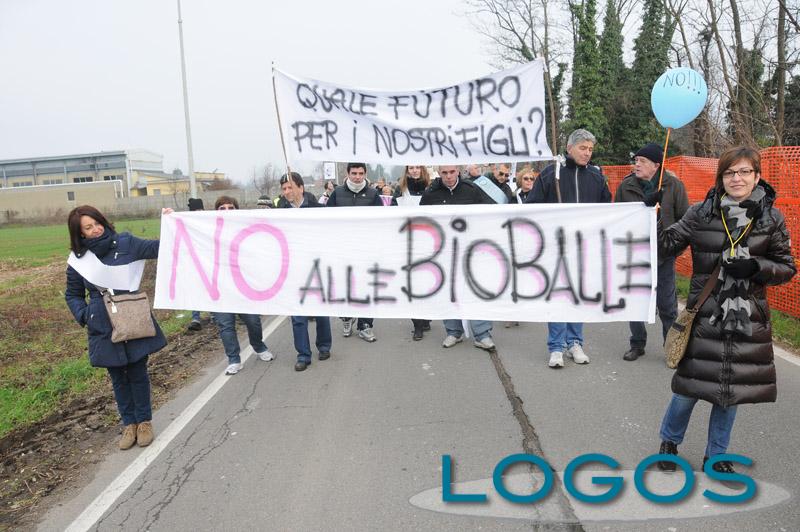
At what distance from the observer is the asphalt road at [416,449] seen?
307cm

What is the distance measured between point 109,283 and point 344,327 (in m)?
3.56

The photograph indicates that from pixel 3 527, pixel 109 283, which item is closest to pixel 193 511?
pixel 3 527

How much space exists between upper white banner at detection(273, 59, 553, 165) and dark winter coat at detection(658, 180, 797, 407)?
72.5 inches

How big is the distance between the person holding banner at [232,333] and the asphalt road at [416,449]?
0.65 ft

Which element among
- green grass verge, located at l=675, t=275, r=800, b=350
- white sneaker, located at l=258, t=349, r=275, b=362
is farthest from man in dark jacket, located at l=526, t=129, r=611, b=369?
white sneaker, located at l=258, t=349, r=275, b=362

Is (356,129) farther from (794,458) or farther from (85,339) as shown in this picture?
(85,339)

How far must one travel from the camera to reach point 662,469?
136 inches

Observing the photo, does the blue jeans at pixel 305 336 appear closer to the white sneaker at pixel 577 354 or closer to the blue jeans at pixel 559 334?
the blue jeans at pixel 559 334

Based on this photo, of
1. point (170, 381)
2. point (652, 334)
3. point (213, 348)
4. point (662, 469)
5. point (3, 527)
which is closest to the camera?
point (3, 527)

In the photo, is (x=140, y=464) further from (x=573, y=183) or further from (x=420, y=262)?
(x=573, y=183)

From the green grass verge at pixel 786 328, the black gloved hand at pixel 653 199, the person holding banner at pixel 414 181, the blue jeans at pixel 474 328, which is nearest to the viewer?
the black gloved hand at pixel 653 199

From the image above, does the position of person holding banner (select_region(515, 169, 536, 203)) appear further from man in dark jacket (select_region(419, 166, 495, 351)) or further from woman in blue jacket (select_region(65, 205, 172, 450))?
woman in blue jacket (select_region(65, 205, 172, 450))

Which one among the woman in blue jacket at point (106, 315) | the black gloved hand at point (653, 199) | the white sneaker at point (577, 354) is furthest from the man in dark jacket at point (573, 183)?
the woman in blue jacket at point (106, 315)

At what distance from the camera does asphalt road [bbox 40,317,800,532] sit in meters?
3.07
